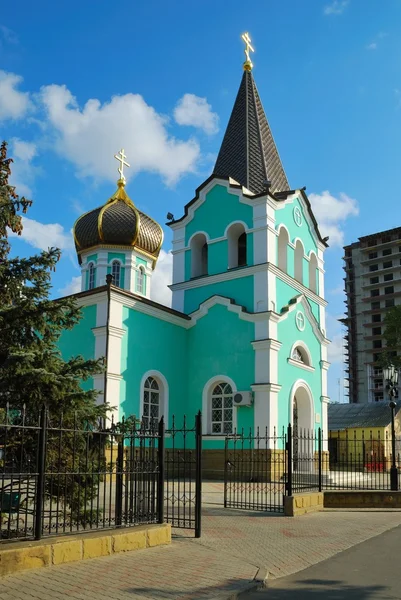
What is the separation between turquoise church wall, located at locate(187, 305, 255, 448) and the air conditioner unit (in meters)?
0.27

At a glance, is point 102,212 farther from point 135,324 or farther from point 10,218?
point 10,218

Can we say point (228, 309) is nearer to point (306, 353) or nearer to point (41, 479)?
point (306, 353)

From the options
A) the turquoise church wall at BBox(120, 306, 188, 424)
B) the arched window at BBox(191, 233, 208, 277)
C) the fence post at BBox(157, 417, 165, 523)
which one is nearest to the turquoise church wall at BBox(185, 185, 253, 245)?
the arched window at BBox(191, 233, 208, 277)

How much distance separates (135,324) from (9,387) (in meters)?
12.0

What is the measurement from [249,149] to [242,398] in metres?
11.0

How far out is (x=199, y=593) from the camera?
596cm

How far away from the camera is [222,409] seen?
21625 mm

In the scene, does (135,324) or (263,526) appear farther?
(135,324)

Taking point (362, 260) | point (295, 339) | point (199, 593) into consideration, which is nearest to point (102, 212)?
point (295, 339)

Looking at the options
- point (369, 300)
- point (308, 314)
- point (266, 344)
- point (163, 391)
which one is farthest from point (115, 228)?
point (369, 300)

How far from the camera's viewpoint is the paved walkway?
5926 mm

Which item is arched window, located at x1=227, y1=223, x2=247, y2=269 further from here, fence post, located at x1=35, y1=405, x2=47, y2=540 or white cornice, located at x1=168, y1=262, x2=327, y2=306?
fence post, located at x1=35, y1=405, x2=47, y2=540

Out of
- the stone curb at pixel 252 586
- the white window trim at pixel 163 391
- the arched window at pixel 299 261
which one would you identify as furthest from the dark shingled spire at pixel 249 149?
the stone curb at pixel 252 586

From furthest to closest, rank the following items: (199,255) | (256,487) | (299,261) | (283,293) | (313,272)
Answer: (313,272), (299,261), (199,255), (283,293), (256,487)
